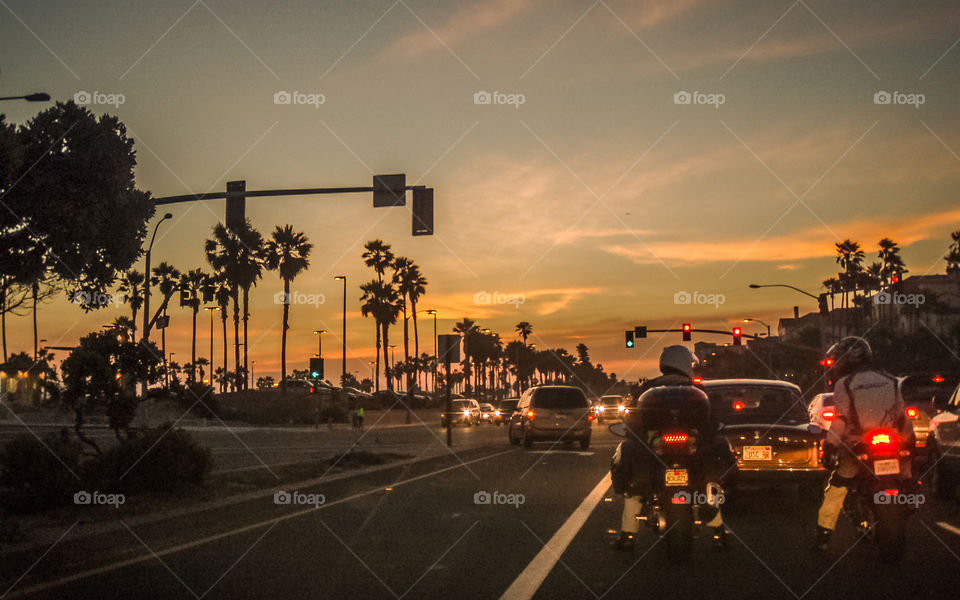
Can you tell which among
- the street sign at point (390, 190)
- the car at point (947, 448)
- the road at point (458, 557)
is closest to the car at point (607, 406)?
the street sign at point (390, 190)

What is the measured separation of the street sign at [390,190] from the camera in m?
18.9

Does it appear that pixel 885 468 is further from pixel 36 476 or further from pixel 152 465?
pixel 152 465

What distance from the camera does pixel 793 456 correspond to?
12375 millimetres

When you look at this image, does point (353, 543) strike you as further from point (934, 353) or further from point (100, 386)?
point (934, 353)

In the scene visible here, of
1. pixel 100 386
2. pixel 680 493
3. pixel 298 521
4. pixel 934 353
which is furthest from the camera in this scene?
pixel 934 353

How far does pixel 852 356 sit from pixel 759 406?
5132 millimetres

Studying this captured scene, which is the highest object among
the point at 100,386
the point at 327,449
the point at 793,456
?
the point at 100,386

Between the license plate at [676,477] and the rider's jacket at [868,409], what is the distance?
1.60 metres

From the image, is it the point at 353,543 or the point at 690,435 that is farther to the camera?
the point at 353,543

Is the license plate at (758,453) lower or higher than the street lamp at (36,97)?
lower

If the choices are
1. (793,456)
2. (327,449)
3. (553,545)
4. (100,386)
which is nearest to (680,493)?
(553,545)

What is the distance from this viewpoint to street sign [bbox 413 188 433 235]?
1894 cm

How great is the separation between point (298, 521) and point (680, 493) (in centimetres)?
535

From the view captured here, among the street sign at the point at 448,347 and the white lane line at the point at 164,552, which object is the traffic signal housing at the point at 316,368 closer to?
the street sign at the point at 448,347
